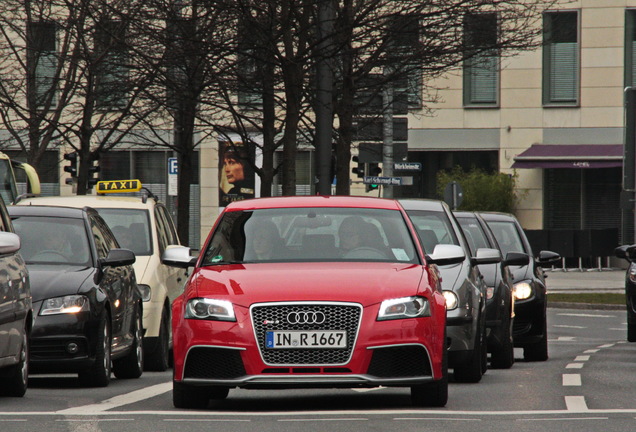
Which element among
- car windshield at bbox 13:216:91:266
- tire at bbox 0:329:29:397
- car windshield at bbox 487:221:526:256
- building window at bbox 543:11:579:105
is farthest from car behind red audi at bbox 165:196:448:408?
building window at bbox 543:11:579:105

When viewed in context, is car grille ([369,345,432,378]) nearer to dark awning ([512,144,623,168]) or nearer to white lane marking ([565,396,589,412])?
white lane marking ([565,396,589,412])

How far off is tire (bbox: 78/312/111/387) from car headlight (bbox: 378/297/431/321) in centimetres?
354

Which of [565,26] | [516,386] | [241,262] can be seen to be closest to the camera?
[241,262]

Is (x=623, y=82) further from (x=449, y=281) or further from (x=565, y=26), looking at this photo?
(x=449, y=281)

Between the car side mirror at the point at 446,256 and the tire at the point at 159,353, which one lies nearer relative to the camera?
the car side mirror at the point at 446,256

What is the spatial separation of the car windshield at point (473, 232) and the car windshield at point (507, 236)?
1216 millimetres

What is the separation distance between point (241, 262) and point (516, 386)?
3.06 metres

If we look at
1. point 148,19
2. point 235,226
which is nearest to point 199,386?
point 235,226

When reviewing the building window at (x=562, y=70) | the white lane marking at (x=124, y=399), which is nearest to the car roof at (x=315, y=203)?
the white lane marking at (x=124, y=399)

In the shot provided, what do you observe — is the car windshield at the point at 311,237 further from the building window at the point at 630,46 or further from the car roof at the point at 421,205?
the building window at the point at 630,46

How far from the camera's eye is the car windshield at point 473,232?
54.9 feet

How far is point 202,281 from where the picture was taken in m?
10.2

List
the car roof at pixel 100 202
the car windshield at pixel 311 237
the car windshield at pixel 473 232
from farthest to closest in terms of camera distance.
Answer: the car windshield at pixel 473 232 → the car roof at pixel 100 202 → the car windshield at pixel 311 237

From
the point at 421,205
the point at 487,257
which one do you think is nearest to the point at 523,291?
the point at 421,205
